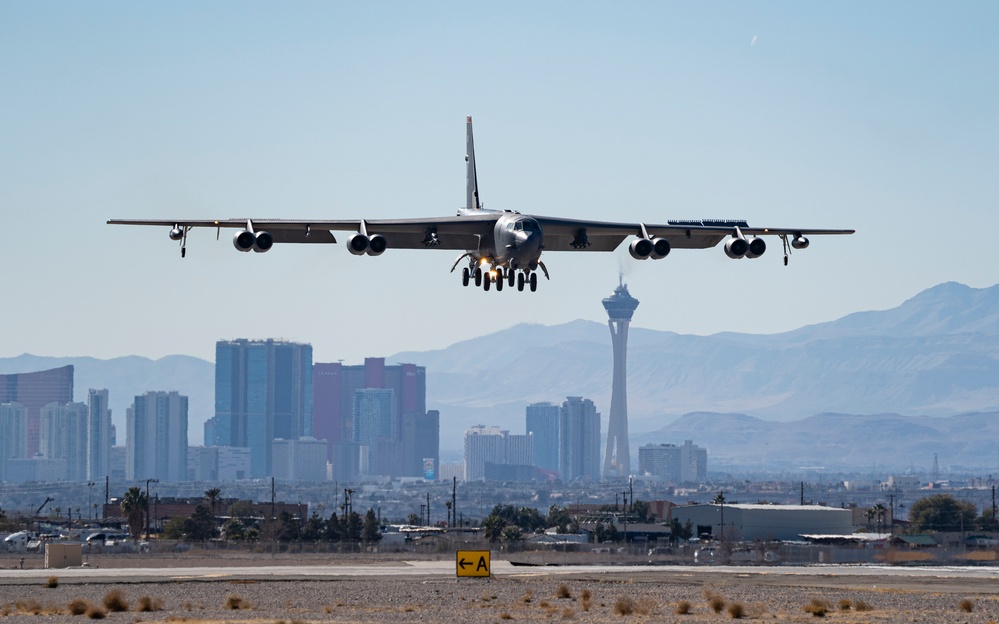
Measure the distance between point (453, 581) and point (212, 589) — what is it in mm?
13620

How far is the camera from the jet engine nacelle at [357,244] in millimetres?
57072

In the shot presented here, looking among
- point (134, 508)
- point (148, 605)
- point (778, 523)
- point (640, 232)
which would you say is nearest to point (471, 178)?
point (640, 232)

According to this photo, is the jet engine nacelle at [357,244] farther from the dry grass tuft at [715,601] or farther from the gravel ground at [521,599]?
the dry grass tuft at [715,601]

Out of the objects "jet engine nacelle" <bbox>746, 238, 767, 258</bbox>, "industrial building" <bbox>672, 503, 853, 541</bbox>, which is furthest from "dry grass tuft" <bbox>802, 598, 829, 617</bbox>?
"industrial building" <bbox>672, 503, 853, 541</bbox>

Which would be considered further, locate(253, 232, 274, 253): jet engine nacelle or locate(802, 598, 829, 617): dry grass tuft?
locate(802, 598, 829, 617): dry grass tuft

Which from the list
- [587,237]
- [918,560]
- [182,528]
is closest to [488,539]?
[182,528]

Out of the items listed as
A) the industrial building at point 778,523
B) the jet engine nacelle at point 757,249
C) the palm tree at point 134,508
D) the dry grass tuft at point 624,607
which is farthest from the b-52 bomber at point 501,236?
the industrial building at point 778,523

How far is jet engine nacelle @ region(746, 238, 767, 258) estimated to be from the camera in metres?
61.1

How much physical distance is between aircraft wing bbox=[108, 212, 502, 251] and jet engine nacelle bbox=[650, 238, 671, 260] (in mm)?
6968

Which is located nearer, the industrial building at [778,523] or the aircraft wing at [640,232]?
the aircraft wing at [640,232]

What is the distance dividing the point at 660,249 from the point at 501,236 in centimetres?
734

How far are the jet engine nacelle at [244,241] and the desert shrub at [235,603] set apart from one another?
1642 centimetres

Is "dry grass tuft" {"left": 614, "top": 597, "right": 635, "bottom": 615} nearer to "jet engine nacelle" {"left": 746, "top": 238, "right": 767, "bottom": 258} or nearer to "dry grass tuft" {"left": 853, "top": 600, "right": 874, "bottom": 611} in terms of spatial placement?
"dry grass tuft" {"left": 853, "top": 600, "right": 874, "bottom": 611}

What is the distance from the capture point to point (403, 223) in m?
59.2
